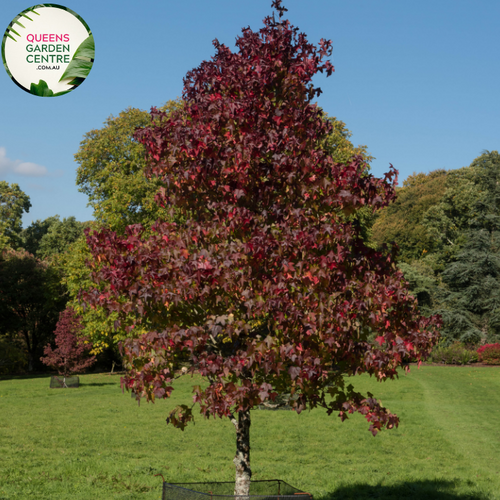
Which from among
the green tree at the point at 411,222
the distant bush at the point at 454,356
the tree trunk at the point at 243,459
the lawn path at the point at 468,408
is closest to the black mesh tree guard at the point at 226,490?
the tree trunk at the point at 243,459

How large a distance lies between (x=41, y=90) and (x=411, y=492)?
11.1 meters

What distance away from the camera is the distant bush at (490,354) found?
37.3 metres

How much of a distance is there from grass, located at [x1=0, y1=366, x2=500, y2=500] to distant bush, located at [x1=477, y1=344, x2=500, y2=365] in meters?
14.8

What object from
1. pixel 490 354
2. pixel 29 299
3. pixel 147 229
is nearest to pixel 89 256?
pixel 147 229

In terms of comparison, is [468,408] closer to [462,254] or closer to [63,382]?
[63,382]

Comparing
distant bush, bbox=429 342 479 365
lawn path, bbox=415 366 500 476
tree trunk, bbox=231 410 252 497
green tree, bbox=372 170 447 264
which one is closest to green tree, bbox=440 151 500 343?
distant bush, bbox=429 342 479 365

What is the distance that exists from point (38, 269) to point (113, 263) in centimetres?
3857

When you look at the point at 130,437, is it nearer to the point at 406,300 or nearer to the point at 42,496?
the point at 42,496

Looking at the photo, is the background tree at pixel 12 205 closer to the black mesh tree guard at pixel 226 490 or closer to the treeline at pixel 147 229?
the treeline at pixel 147 229

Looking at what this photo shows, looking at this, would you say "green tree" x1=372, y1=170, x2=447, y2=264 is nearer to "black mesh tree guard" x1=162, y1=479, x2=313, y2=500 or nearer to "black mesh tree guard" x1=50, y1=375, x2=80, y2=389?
"black mesh tree guard" x1=50, y1=375, x2=80, y2=389

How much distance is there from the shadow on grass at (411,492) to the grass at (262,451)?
2 cm

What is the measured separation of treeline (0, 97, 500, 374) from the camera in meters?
30.5

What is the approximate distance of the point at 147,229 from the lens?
84.5 feet

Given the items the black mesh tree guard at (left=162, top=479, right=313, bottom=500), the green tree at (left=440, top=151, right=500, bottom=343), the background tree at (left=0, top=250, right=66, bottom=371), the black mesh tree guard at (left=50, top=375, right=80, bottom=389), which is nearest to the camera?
the black mesh tree guard at (left=162, top=479, right=313, bottom=500)
